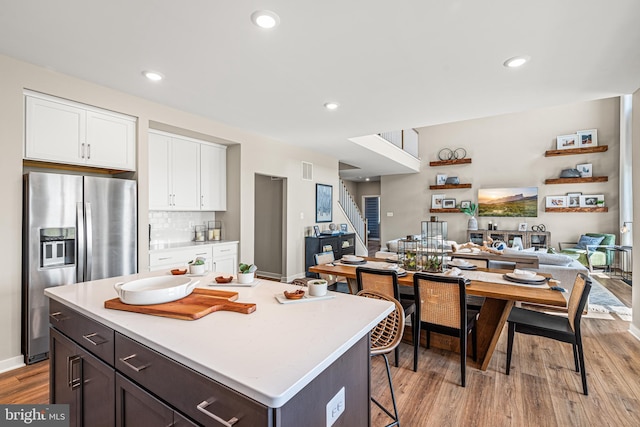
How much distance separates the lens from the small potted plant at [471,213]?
27.2 feet

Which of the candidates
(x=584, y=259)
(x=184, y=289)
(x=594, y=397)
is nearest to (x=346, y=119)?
(x=184, y=289)

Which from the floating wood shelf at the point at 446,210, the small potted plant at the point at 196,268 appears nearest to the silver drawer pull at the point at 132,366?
the small potted plant at the point at 196,268

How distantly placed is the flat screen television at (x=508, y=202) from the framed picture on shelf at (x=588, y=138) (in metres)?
1.39

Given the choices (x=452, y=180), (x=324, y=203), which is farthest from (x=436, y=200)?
(x=324, y=203)

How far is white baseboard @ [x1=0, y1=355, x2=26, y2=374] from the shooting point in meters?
2.49

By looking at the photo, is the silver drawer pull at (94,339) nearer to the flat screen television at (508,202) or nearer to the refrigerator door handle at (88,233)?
the refrigerator door handle at (88,233)

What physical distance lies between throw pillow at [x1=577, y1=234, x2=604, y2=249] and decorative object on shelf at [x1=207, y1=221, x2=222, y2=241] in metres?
7.67

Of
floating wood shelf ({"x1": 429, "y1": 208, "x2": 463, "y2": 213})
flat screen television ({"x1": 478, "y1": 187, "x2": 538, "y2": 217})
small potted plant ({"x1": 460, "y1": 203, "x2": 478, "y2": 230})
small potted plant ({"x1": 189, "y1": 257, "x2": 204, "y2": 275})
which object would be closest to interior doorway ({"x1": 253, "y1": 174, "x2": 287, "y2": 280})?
small potted plant ({"x1": 189, "y1": 257, "x2": 204, "y2": 275})

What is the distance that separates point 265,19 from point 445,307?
8.08 feet

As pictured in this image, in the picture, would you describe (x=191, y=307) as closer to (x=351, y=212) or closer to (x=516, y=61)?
(x=516, y=61)

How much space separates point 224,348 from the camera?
1.00 meters

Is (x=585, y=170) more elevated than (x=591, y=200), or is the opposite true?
(x=585, y=170)

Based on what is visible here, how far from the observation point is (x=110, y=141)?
10.3 feet

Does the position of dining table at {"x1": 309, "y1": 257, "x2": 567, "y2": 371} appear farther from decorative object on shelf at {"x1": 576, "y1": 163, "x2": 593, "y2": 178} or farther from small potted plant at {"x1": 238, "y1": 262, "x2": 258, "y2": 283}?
decorative object on shelf at {"x1": 576, "y1": 163, "x2": 593, "y2": 178}
